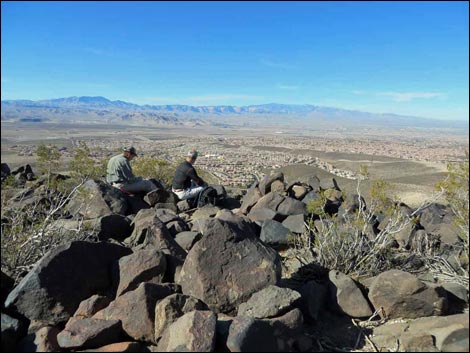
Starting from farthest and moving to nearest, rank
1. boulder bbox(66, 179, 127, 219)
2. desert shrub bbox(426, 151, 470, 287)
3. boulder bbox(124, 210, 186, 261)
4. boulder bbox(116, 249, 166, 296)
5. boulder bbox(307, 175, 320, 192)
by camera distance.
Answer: boulder bbox(307, 175, 320, 192) < boulder bbox(66, 179, 127, 219) < boulder bbox(124, 210, 186, 261) < boulder bbox(116, 249, 166, 296) < desert shrub bbox(426, 151, 470, 287)

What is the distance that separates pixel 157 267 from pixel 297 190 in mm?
6050

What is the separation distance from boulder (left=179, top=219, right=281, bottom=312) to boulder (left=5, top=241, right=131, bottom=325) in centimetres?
105

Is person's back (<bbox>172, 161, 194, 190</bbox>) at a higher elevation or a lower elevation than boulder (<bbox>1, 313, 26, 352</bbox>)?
higher

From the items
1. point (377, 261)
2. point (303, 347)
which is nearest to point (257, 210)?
point (377, 261)

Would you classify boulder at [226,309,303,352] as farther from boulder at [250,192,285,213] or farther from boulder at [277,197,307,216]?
boulder at [250,192,285,213]

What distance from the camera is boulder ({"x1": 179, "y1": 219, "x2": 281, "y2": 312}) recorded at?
4.52 metres

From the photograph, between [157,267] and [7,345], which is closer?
[7,345]

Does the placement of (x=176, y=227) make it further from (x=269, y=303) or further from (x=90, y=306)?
(x=269, y=303)

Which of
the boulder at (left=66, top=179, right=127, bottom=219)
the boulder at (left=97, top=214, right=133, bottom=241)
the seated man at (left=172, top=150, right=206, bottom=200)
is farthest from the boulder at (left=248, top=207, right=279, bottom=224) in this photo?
the boulder at (left=66, top=179, right=127, bottom=219)

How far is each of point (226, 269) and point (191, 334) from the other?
1177 millimetres

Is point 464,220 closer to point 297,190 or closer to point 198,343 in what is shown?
point 198,343

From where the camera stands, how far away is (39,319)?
13.9 feet

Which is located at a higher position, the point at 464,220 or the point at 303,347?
the point at 464,220

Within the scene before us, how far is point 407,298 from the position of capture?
4.48m
